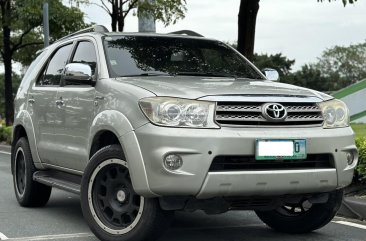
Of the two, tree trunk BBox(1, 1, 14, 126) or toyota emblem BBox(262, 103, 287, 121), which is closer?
toyota emblem BBox(262, 103, 287, 121)

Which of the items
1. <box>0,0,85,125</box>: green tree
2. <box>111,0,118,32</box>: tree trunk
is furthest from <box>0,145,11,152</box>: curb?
<box>111,0,118,32</box>: tree trunk

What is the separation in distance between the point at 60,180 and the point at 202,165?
221cm

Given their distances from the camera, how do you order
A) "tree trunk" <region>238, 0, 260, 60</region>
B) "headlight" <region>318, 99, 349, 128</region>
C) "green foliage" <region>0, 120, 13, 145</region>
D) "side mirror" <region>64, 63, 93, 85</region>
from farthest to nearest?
"green foliage" <region>0, 120, 13, 145</region> < "tree trunk" <region>238, 0, 260, 60</region> < "side mirror" <region>64, 63, 93, 85</region> < "headlight" <region>318, 99, 349, 128</region>

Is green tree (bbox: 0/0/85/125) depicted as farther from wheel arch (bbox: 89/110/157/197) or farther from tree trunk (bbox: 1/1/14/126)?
wheel arch (bbox: 89/110/157/197)

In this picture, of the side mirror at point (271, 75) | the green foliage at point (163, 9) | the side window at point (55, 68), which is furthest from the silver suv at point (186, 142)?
the green foliage at point (163, 9)

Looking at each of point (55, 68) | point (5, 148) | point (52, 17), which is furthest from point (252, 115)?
point (52, 17)

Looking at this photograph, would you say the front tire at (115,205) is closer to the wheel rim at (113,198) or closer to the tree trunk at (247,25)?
the wheel rim at (113,198)

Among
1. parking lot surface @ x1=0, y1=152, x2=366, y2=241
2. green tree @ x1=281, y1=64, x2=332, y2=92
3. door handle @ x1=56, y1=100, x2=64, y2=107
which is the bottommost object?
green tree @ x1=281, y1=64, x2=332, y2=92

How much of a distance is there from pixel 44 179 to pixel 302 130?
2.89 meters

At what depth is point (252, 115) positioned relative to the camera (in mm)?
4359

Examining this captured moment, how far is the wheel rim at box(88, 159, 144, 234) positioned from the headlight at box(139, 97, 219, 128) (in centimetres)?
50

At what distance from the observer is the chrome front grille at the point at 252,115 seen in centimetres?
429

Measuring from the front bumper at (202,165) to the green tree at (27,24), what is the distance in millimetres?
15267

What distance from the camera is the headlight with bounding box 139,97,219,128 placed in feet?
13.9
